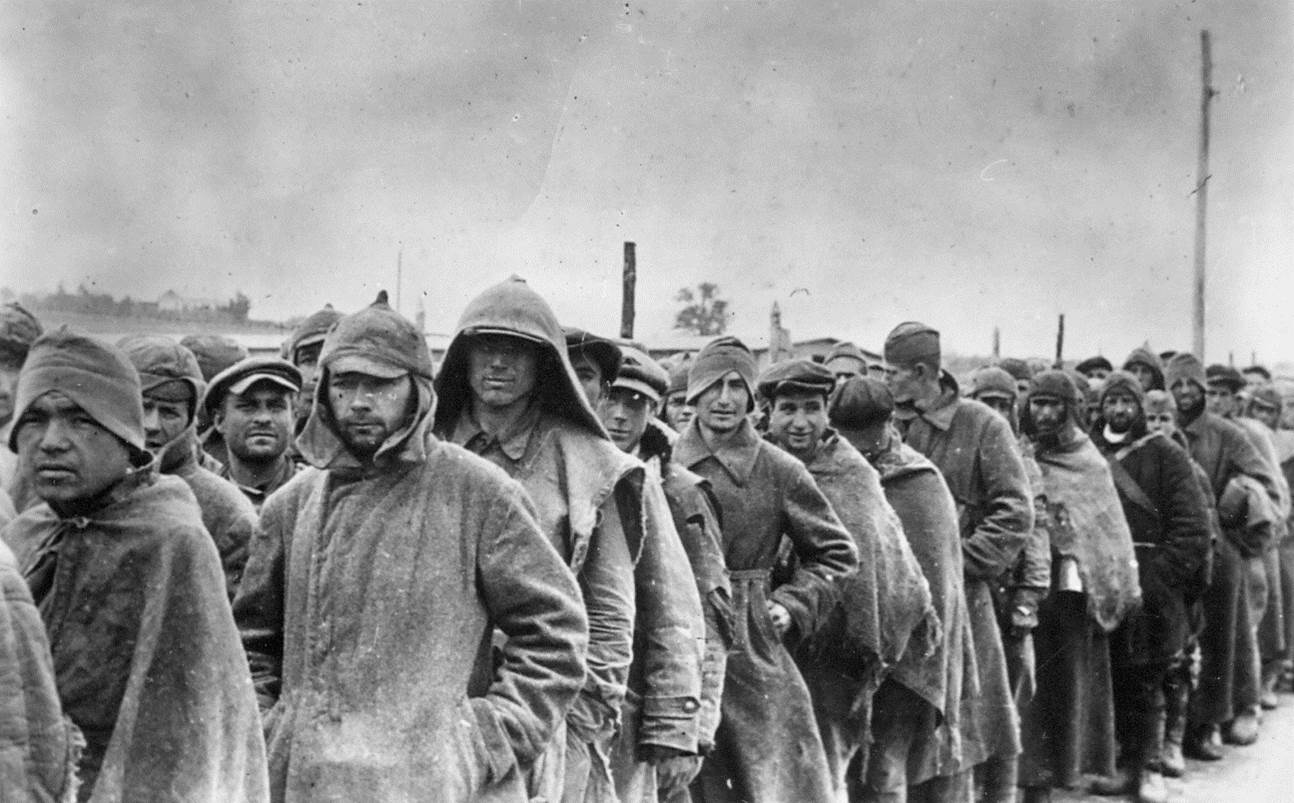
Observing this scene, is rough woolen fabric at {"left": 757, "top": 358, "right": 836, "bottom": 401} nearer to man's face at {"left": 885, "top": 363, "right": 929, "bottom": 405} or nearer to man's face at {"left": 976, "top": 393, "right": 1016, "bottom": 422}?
man's face at {"left": 885, "top": 363, "right": 929, "bottom": 405}

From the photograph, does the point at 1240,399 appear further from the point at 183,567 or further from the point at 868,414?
the point at 183,567

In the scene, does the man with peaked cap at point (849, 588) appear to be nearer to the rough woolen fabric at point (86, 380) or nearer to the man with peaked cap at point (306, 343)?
the man with peaked cap at point (306, 343)

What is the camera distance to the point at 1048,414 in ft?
25.5

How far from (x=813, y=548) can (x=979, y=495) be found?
6.61 ft

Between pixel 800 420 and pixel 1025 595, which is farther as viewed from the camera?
pixel 1025 595

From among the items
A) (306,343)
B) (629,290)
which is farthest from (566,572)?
(629,290)

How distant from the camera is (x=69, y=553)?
271 cm

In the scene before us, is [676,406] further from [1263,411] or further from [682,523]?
[1263,411]

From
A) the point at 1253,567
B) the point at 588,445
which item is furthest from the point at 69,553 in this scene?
the point at 1253,567

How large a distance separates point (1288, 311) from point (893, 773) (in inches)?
182

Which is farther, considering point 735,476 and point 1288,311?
point 1288,311

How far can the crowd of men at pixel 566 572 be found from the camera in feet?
8.86

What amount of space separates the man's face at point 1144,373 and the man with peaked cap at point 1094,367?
163 centimetres

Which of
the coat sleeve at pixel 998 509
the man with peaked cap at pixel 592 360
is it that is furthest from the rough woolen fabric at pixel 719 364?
the coat sleeve at pixel 998 509
